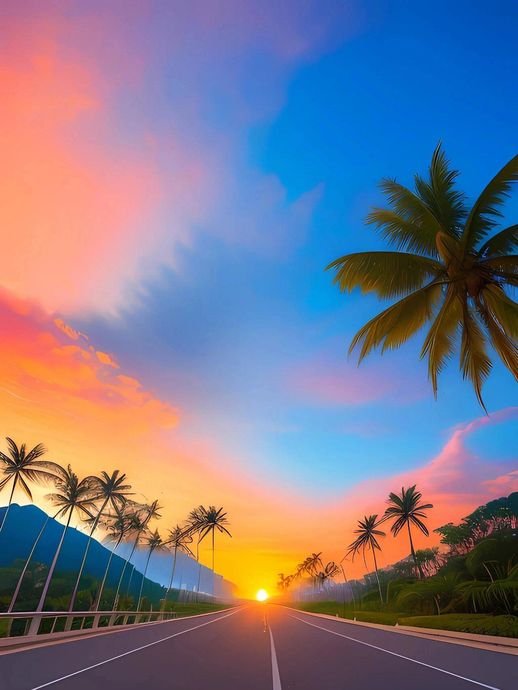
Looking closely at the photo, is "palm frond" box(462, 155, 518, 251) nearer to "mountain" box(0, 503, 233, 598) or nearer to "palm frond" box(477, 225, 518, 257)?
"palm frond" box(477, 225, 518, 257)

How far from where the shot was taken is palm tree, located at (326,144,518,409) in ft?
42.5

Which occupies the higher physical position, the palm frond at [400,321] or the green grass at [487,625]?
the palm frond at [400,321]

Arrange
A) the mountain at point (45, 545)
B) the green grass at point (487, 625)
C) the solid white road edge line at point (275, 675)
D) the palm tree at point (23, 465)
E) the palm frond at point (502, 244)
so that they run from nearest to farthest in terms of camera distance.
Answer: the solid white road edge line at point (275, 675) → the palm frond at point (502, 244) → the green grass at point (487, 625) → the palm tree at point (23, 465) → the mountain at point (45, 545)

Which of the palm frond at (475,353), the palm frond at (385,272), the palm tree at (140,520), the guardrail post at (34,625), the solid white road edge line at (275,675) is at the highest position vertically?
the palm tree at (140,520)

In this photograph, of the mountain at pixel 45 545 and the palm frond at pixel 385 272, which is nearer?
the palm frond at pixel 385 272

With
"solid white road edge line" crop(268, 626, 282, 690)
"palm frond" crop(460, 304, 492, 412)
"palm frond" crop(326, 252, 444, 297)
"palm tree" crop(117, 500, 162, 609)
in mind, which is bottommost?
"solid white road edge line" crop(268, 626, 282, 690)

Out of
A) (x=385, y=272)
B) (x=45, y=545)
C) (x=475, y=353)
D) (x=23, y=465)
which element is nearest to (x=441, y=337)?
(x=475, y=353)

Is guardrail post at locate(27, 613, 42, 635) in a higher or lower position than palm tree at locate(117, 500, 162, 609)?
lower

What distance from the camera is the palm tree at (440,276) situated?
1295cm

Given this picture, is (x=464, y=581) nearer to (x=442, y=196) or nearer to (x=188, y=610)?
(x=442, y=196)

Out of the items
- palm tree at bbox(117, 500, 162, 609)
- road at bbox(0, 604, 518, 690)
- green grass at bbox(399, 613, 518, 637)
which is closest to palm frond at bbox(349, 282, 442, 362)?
road at bbox(0, 604, 518, 690)

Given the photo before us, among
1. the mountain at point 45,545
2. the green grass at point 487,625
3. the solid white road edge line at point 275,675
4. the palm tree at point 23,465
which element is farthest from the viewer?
the mountain at point 45,545

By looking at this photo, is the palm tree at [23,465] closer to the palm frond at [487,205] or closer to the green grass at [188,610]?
the green grass at [188,610]

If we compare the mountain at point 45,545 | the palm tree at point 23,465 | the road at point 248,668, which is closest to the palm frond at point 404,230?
the road at point 248,668
